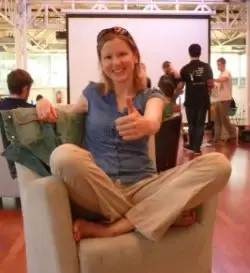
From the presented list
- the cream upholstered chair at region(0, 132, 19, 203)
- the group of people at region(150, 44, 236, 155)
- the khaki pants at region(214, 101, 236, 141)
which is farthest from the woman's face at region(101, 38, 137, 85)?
the khaki pants at region(214, 101, 236, 141)

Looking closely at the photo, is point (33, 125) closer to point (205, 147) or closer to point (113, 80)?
point (113, 80)

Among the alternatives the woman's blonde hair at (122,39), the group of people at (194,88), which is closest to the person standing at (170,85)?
the group of people at (194,88)

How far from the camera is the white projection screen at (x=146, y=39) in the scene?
30.3 feet

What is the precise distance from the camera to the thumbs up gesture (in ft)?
5.48

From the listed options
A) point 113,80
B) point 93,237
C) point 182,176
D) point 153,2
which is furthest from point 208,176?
point 153,2

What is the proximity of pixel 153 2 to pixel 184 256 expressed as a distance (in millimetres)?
8508

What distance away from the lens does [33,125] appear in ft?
6.46

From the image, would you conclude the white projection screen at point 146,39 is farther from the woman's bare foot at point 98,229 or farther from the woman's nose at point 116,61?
the woman's bare foot at point 98,229

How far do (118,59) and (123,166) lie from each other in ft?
1.42

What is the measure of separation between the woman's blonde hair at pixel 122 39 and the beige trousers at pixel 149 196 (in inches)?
19.2

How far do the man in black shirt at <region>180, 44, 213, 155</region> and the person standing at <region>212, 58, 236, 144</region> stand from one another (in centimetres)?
185

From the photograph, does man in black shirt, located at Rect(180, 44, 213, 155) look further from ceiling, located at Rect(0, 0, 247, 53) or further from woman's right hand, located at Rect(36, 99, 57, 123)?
woman's right hand, located at Rect(36, 99, 57, 123)

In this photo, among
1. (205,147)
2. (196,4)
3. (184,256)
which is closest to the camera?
(184,256)

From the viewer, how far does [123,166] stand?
6.34 feet
